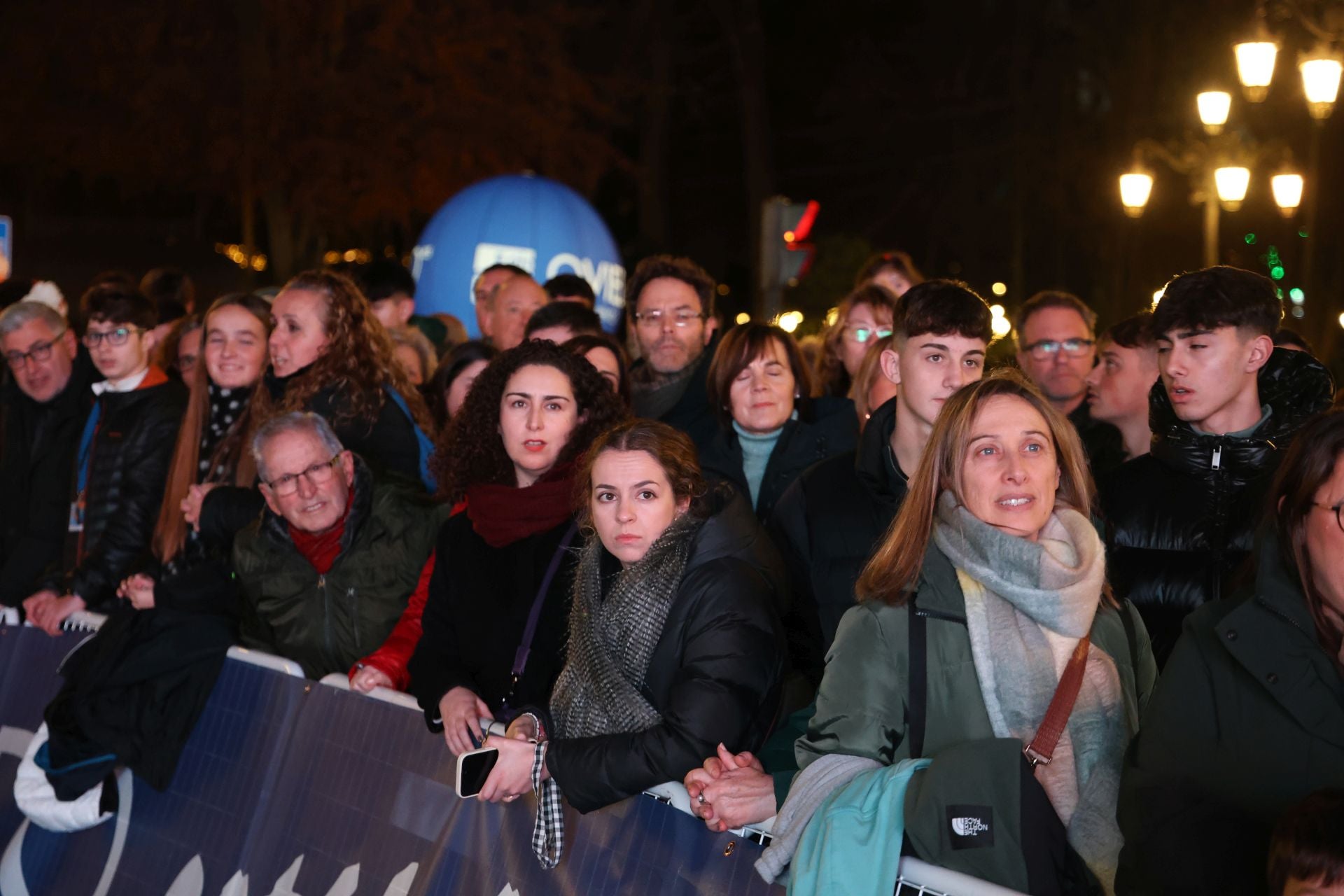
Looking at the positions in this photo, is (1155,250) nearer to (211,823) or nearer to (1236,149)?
(1236,149)

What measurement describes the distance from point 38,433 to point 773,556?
16.4ft

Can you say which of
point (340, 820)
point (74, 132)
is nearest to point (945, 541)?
point (340, 820)

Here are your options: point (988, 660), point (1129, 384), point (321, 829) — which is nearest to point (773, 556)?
point (988, 660)

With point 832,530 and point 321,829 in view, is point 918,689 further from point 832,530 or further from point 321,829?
point 321,829

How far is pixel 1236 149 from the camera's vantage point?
48.4 ft

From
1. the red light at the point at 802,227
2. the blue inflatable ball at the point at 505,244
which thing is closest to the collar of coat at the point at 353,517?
the blue inflatable ball at the point at 505,244

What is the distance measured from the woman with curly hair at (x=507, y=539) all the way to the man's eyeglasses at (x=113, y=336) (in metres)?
2.43

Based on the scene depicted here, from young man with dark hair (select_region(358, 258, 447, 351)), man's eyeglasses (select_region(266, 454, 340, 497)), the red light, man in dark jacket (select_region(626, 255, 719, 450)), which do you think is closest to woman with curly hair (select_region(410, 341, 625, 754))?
man's eyeglasses (select_region(266, 454, 340, 497))

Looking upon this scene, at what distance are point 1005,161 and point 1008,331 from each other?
23.1 m

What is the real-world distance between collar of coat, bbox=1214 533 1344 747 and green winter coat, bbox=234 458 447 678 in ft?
10.8

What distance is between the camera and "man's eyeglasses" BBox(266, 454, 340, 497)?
5.66 meters

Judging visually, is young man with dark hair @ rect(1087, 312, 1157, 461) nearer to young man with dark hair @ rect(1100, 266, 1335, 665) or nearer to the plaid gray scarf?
young man with dark hair @ rect(1100, 266, 1335, 665)

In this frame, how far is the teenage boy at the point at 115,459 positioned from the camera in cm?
688

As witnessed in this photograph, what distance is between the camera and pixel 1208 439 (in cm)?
445
